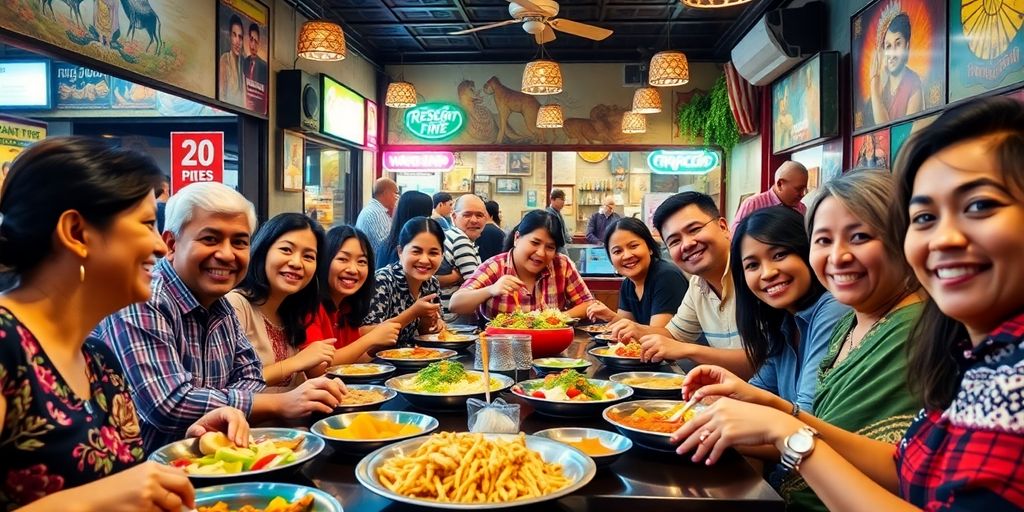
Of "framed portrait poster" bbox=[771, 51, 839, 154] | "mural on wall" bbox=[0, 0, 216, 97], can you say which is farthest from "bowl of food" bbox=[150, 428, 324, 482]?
"framed portrait poster" bbox=[771, 51, 839, 154]

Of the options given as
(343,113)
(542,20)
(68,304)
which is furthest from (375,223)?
(68,304)

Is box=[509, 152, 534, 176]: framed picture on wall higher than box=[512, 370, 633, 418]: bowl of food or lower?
higher

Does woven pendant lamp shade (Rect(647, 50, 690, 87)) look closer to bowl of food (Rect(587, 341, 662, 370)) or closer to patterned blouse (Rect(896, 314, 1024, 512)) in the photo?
bowl of food (Rect(587, 341, 662, 370))

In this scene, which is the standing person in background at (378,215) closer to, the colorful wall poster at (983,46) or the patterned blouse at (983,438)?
the colorful wall poster at (983,46)

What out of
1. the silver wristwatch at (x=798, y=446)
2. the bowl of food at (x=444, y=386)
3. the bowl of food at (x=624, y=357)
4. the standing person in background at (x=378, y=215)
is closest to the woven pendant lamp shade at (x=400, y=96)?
the standing person in background at (x=378, y=215)

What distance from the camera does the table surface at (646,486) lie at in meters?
1.49

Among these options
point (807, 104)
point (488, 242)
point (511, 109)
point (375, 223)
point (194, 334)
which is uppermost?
point (511, 109)

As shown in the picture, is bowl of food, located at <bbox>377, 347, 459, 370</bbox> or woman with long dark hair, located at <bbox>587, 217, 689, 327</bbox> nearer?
bowl of food, located at <bbox>377, 347, 459, 370</bbox>

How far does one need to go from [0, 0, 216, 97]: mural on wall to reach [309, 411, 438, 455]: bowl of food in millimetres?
3273

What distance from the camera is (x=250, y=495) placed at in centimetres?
144

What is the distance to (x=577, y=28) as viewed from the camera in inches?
222

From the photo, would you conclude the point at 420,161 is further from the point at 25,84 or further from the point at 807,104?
the point at 807,104

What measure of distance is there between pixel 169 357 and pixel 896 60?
5139mm

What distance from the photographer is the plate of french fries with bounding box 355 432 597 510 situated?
1.40 meters
